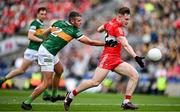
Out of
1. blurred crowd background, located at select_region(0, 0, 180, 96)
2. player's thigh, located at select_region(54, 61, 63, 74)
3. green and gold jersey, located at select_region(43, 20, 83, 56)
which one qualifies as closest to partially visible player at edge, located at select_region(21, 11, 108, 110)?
green and gold jersey, located at select_region(43, 20, 83, 56)

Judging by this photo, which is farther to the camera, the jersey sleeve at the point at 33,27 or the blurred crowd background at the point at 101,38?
the blurred crowd background at the point at 101,38

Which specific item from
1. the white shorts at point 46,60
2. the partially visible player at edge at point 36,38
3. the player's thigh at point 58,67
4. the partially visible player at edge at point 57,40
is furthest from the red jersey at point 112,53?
the partially visible player at edge at point 36,38

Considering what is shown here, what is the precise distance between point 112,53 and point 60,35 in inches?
55.4

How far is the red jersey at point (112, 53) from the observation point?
16.0 metres

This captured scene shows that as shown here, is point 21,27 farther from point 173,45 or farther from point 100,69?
point 100,69

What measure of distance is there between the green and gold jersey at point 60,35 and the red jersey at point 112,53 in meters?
0.80

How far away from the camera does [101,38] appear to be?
3284 cm

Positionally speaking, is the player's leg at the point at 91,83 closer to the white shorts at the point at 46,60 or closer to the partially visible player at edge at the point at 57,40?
the partially visible player at edge at the point at 57,40

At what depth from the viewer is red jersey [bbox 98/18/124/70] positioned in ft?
52.6

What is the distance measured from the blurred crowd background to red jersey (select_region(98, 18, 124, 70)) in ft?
40.8

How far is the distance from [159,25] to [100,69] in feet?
53.5

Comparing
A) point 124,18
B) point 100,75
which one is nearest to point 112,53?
point 100,75

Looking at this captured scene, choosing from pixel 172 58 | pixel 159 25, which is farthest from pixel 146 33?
pixel 172 58

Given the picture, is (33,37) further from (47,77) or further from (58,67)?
(47,77)
